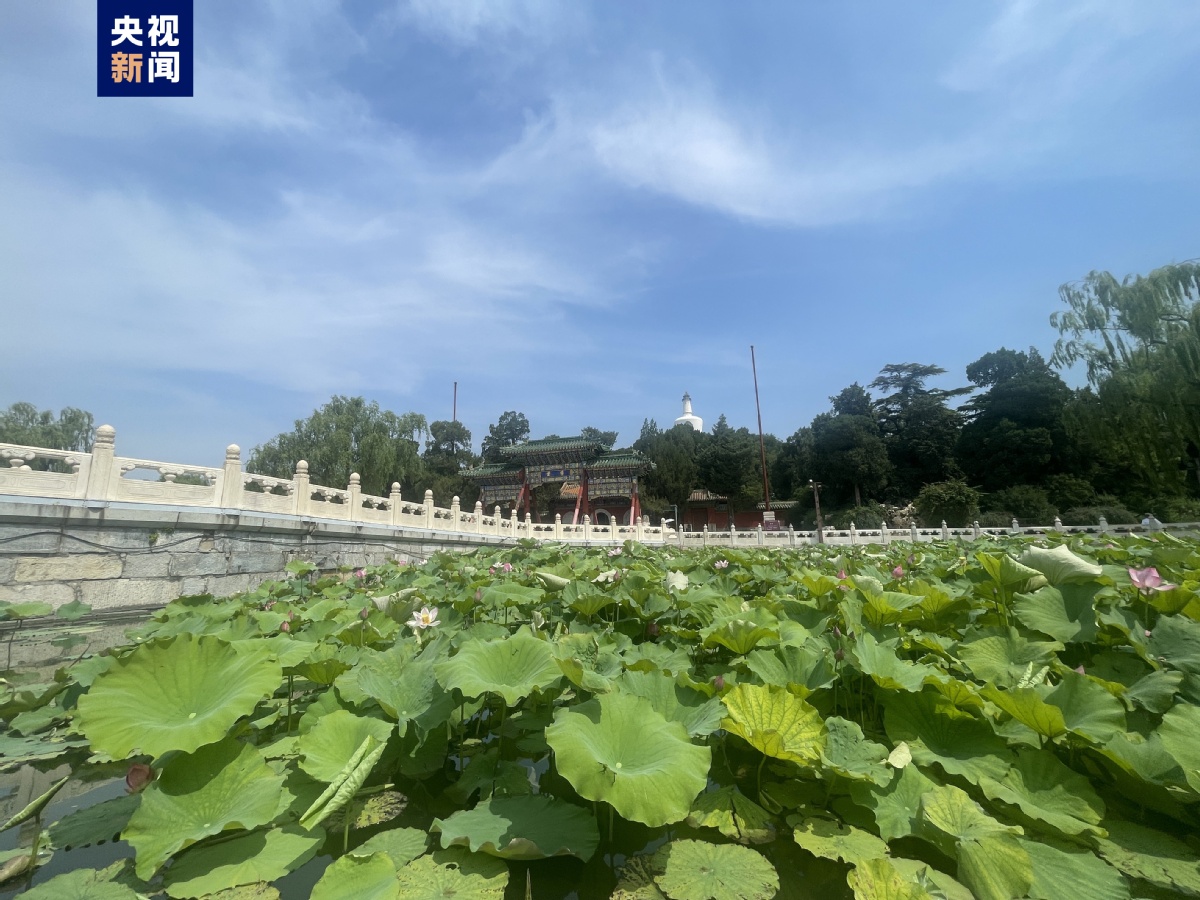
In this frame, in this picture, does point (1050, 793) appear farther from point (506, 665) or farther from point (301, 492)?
point (301, 492)

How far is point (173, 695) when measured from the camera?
117cm

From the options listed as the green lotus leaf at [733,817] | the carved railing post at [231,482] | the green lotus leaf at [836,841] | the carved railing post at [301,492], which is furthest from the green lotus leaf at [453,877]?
the carved railing post at [301,492]

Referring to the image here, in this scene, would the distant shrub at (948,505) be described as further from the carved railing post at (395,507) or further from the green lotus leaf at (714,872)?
the green lotus leaf at (714,872)

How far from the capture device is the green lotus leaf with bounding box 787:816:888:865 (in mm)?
903

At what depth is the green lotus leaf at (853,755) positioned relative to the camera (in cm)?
96

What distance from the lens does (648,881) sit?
904 mm

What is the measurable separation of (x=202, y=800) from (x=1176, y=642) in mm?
2147

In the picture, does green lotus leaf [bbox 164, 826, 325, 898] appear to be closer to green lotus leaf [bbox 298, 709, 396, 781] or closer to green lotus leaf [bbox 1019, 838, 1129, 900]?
green lotus leaf [bbox 298, 709, 396, 781]

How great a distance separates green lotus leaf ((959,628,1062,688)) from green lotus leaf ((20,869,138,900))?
1753 millimetres

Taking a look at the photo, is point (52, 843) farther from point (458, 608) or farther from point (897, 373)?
point (897, 373)

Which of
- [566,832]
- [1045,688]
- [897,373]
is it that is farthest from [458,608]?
[897,373]

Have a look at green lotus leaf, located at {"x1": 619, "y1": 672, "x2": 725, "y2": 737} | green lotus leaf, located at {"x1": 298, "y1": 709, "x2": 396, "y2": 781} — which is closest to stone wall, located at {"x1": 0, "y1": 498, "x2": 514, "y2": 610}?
green lotus leaf, located at {"x1": 298, "y1": 709, "x2": 396, "y2": 781}

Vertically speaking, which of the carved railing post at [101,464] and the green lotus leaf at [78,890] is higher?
the carved railing post at [101,464]

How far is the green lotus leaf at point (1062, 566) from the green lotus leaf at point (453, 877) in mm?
1719
